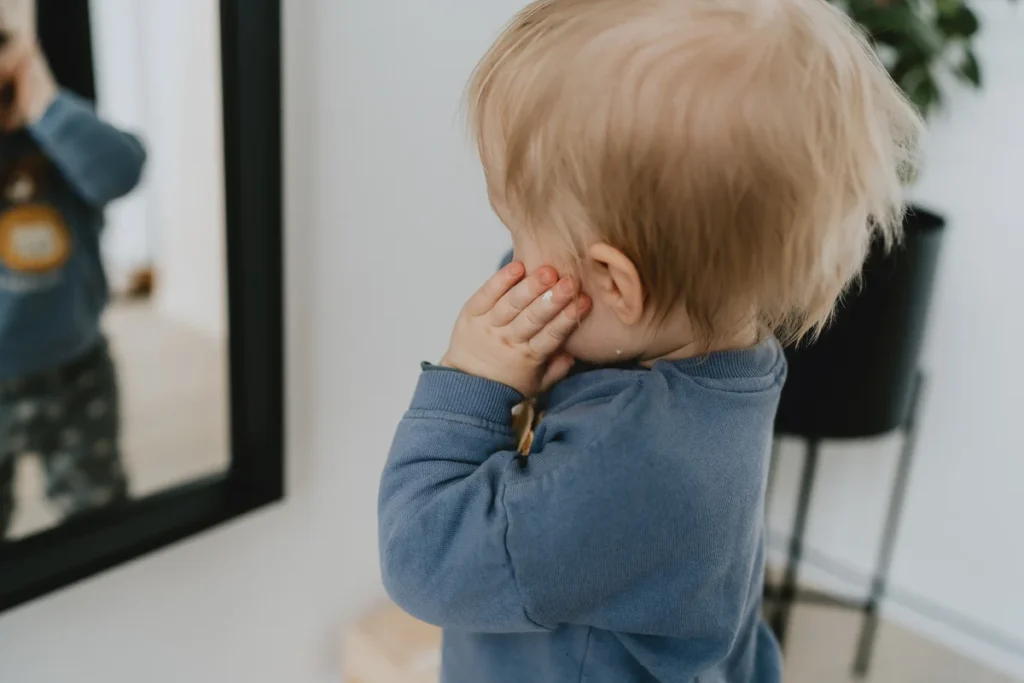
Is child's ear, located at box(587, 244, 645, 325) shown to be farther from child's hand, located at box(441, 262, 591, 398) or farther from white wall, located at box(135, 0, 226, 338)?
white wall, located at box(135, 0, 226, 338)

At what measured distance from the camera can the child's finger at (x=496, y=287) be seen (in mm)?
560

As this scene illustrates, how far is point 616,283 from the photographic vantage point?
0.51 meters

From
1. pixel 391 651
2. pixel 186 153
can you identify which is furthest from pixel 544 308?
pixel 391 651

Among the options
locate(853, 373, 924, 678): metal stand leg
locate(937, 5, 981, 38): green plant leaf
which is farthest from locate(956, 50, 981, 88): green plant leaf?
locate(853, 373, 924, 678): metal stand leg

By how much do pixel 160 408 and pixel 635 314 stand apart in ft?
1.79

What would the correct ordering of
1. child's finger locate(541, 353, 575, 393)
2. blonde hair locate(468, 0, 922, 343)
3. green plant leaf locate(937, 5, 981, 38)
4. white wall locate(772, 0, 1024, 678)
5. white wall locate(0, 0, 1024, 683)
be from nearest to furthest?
blonde hair locate(468, 0, 922, 343)
child's finger locate(541, 353, 575, 393)
white wall locate(0, 0, 1024, 683)
green plant leaf locate(937, 5, 981, 38)
white wall locate(772, 0, 1024, 678)

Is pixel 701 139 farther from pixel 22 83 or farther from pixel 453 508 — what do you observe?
pixel 22 83

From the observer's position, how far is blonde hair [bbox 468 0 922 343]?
18.1 inches

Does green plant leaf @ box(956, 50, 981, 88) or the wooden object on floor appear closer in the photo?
the wooden object on floor

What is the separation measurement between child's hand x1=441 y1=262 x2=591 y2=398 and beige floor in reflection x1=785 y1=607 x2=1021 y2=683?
1.19 m

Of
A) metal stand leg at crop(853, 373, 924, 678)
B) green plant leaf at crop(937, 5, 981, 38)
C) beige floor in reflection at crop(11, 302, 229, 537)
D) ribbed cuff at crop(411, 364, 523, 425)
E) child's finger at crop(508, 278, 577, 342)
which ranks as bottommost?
metal stand leg at crop(853, 373, 924, 678)

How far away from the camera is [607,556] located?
516mm

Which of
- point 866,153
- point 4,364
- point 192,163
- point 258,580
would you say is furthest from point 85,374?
point 866,153

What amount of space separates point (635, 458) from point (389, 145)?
57cm
